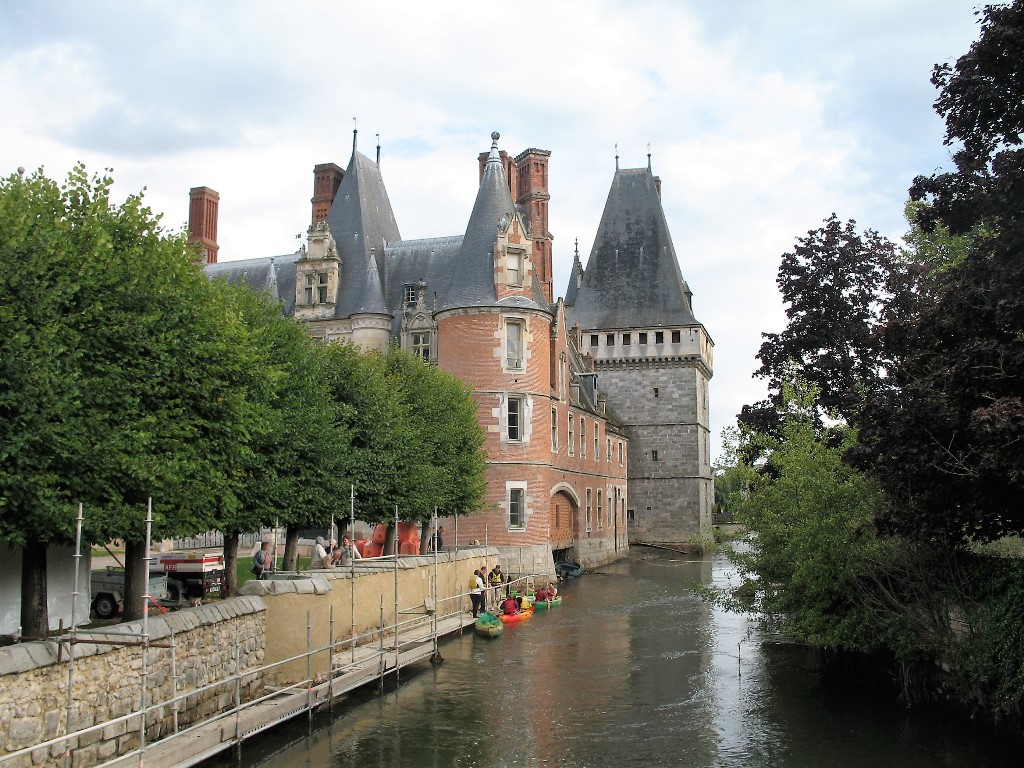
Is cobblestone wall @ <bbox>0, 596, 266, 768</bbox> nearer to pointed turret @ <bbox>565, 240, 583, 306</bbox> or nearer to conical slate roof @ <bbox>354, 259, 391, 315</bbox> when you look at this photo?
conical slate roof @ <bbox>354, 259, 391, 315</bbox>

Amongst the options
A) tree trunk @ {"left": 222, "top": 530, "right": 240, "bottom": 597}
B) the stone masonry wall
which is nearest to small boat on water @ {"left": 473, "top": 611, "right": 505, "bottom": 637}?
tree trunk @ {"left": 222, "top": 530, "right": 240, "bottom": 597}

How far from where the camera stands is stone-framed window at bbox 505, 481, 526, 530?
36.5 metres

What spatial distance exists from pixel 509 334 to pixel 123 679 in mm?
26525

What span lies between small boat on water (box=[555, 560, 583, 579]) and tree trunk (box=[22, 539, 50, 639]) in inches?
1262

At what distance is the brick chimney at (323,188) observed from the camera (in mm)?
46125

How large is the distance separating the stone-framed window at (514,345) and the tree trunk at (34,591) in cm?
2569


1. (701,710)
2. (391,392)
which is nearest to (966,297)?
(701,710)

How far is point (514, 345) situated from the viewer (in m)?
37.0

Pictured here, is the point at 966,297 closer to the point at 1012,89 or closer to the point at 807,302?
the point at 1012,89

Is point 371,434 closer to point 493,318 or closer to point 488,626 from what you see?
point 488,626

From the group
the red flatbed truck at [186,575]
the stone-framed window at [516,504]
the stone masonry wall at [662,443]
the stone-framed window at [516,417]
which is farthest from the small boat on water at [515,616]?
the stone masonry wall at [662,443]

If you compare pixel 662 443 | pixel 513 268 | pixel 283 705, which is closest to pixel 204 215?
pixel 513 268

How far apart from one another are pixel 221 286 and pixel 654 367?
46.5 m

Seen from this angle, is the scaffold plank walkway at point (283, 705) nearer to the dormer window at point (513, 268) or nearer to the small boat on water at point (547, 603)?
the small boat on water at point (547, 603)
